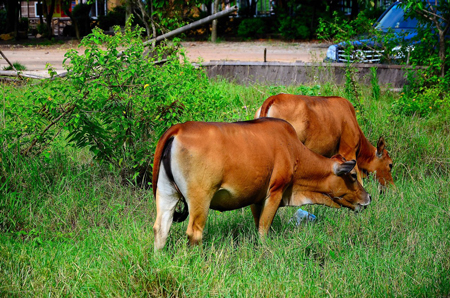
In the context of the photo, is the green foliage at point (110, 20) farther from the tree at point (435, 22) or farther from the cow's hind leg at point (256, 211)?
the cow's hind leg at point (256, 211)

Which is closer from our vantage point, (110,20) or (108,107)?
(108,107)

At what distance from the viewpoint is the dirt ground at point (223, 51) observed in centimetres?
2069

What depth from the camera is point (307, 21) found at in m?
30.7

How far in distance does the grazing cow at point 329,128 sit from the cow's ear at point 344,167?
4.68 ft

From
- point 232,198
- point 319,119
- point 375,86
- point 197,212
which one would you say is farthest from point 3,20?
point 197,212

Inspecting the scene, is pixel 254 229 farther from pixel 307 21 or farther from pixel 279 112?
pixel 307 21

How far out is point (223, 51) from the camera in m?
24.8

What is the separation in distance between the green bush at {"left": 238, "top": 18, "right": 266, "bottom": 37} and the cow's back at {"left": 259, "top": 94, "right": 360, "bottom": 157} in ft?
83.2

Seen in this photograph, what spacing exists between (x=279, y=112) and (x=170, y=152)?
257 cm

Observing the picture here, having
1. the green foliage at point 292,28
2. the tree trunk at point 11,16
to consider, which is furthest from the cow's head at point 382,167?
the tree trunk at point 11,16

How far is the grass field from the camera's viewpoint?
13.7ft

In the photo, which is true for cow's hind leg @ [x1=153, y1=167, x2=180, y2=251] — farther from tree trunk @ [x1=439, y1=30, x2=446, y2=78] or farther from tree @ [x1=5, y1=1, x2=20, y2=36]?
tree @ [x1=5, y1=1, x2=20, y2=36]

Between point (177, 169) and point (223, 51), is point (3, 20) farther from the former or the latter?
point (177, 169)

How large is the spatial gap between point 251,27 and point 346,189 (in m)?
27.5
